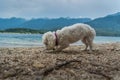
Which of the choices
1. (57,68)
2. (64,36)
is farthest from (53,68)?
(64,36)

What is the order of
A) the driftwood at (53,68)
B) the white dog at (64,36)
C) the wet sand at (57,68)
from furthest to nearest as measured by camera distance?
the white dog at (64,36) → the driftwood at (53,68) → the wet sand at (57,68)

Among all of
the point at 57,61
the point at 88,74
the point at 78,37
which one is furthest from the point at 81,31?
the point at 88,74

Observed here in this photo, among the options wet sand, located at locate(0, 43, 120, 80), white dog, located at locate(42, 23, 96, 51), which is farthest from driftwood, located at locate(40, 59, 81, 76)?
white dog, located at locate(42, 23, 96, 51)

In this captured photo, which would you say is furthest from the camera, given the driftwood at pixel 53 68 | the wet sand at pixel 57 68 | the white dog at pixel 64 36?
the white dog at pixel 64 36

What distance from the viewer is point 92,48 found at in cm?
1361

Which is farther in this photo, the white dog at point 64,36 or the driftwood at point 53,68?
the white dog at point 64,36

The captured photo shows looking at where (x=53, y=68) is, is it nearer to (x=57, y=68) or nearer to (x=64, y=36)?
(x=57, y=68)

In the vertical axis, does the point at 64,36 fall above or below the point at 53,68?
above

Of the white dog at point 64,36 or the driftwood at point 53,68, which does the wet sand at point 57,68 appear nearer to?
the driftwood at point 53,68

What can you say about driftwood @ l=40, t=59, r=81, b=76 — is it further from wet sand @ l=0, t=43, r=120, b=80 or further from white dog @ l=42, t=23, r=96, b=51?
white dog @ l=42, t=23, r=96, b=51

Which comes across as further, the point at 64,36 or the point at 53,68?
the point at 64,36

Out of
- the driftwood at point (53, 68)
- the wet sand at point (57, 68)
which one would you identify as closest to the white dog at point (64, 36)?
the wet sand at point (57, 68)

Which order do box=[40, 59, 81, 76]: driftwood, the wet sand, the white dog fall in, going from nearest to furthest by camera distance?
1. the wet sand
2. box=[40, 59, 81, 76]: driftwood
3. the white dog

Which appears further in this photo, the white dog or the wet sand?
the white dog
